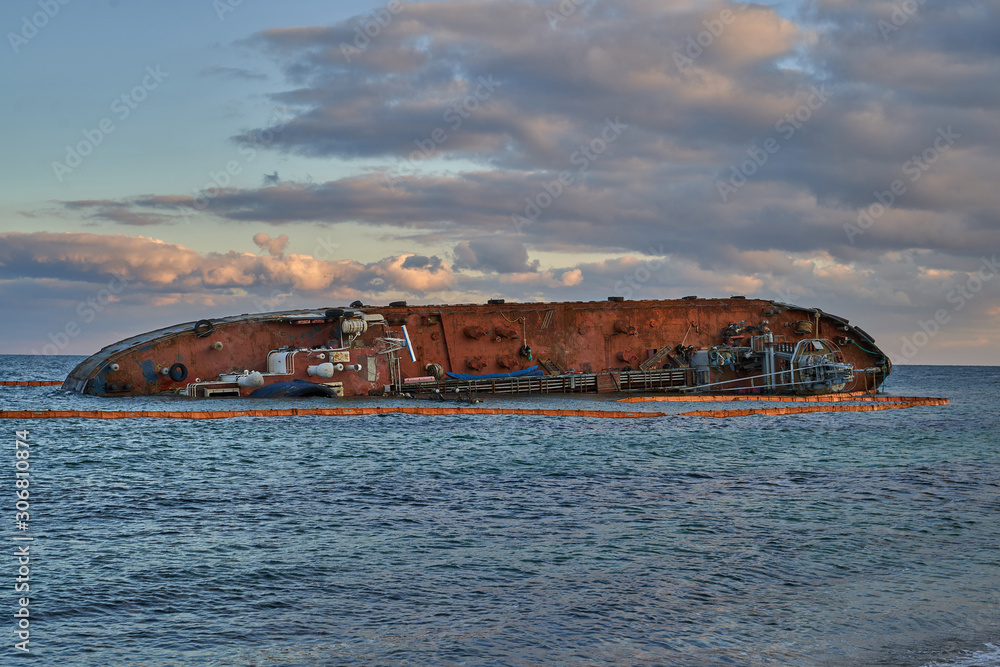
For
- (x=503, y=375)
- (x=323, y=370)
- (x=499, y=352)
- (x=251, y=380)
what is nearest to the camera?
(x=323, y=370)

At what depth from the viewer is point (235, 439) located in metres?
31.0

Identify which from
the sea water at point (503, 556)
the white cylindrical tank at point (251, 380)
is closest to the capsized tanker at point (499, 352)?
the white cylindrical tank at point (251, 380)

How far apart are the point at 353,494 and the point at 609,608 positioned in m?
10.00

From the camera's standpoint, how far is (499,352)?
181ft

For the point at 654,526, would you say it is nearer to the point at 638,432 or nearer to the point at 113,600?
the point at 113,600

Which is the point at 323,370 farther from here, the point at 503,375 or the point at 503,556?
the point at 503,556

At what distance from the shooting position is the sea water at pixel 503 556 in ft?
34.0

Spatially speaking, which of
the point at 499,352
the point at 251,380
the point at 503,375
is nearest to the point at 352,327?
the point at 251,380

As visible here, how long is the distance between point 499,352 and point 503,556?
1613 inches

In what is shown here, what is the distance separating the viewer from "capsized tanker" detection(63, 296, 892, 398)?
48875 mm

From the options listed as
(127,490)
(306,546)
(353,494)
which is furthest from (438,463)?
(306,546)

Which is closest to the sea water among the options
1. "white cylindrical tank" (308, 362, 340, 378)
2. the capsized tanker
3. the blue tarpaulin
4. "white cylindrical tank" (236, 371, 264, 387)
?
"white cylindrical tank" (236, 371, 264, 387)

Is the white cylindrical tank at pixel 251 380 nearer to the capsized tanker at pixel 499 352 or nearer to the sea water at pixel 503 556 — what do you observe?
the capsized tanker at pixel 499 352

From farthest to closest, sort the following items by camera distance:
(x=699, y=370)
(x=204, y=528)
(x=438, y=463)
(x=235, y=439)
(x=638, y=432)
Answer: (x=699, y=370) → (x=638, y=432) → (x=235, y=439) → (x=438, y=463) → (x=204, y=528)
